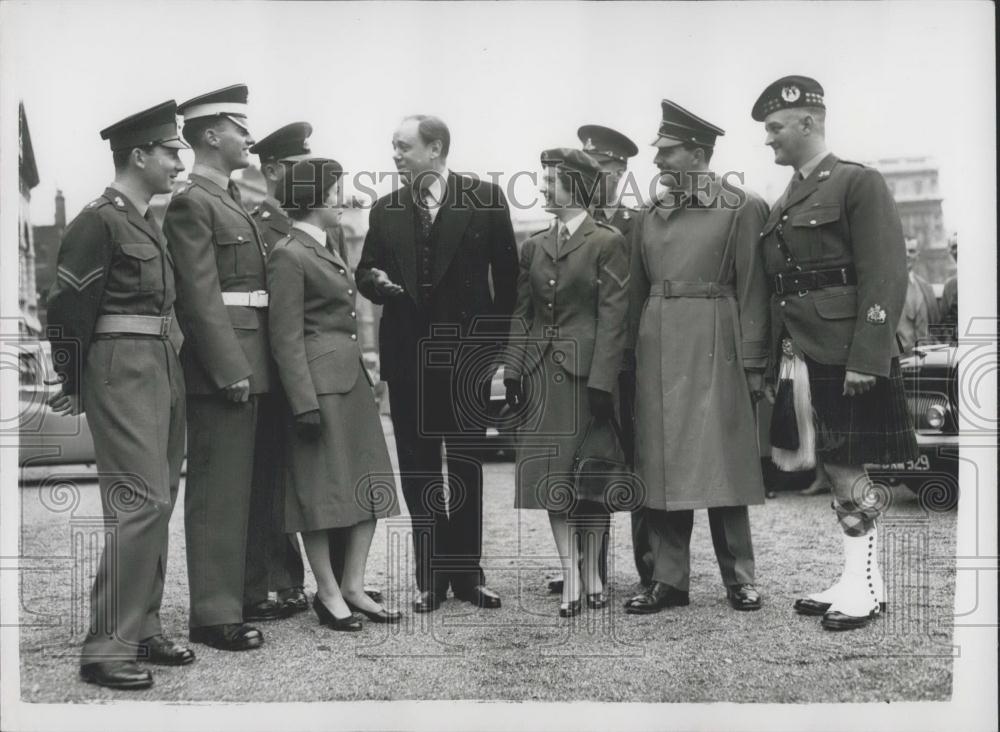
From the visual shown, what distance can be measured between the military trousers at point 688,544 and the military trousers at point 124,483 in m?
2.11

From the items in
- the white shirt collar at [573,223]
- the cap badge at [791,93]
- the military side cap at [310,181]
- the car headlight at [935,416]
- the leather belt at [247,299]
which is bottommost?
the car headlight at [935,416]

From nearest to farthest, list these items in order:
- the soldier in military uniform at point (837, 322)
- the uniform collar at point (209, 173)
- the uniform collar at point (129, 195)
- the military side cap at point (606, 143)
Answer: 1. the uniform collar at point (129, 195)
2. the soldier in military uniform at point (837, 322)
3. the uniform collar at point (209, 173)
4. the military side cap at point (606, 143)

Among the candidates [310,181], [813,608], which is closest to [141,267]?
[310,181]

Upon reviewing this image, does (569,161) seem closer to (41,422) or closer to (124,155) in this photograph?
Answer: (124,155)

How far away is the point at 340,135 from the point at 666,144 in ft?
4.64

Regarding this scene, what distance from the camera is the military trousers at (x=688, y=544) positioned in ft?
16.0

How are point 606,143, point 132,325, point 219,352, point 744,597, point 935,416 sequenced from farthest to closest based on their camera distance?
point 935,416 → point 606,143 → point 744,597 → point 219,352 → point 132,325

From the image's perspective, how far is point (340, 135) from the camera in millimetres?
4844

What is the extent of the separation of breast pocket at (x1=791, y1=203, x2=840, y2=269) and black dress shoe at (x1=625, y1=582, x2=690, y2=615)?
1.54 metres

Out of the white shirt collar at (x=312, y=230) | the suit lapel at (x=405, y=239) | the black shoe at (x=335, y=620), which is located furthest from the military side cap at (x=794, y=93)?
the black shoe at (x=335, y=620)

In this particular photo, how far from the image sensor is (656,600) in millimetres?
4832

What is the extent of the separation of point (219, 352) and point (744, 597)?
2.42m

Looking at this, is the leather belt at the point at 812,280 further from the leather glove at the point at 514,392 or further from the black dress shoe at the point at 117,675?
the black dress shoe at the point at 117,675

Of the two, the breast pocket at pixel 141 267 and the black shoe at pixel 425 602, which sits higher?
the breast pocket at pixel 141 267
